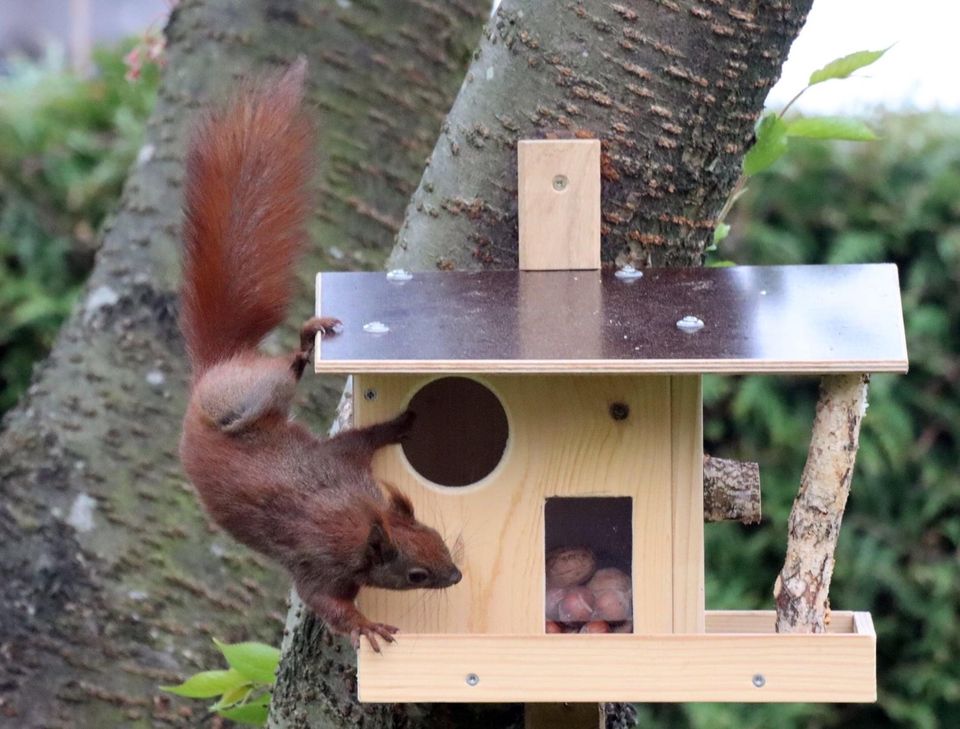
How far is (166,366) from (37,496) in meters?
0.32

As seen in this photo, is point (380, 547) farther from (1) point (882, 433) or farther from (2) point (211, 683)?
(1) point (882, 433)

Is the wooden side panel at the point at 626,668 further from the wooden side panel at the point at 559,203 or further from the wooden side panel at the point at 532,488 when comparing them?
the wooden side panel at the point at 559,203

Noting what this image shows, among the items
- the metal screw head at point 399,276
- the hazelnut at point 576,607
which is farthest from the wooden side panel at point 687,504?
the metal screw head at point 399,276

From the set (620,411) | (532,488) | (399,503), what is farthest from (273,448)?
(620,411)

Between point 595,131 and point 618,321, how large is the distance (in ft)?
1.20

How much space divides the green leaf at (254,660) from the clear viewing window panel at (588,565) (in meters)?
0.40

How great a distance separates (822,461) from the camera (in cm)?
164

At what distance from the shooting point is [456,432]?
1815 mm

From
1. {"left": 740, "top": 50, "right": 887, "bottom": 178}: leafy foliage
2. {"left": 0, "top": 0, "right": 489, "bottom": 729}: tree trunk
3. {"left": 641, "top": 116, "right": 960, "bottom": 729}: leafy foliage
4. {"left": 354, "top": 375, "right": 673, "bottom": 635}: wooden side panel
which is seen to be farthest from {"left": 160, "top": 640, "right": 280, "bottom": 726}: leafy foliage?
{"left": 641, "top": 116, "right": 960, "bottom": 729}: leafy foliage

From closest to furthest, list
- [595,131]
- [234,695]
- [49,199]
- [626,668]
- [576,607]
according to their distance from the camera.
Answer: [626,668]
[576,607]
[595,131]
[234,695]
[49,199]

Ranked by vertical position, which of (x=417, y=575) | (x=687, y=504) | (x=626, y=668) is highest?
(x=687, y=504)

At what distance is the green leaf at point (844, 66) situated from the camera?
1.87 meters

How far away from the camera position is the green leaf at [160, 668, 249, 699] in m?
1.87

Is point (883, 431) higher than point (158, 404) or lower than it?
higher
